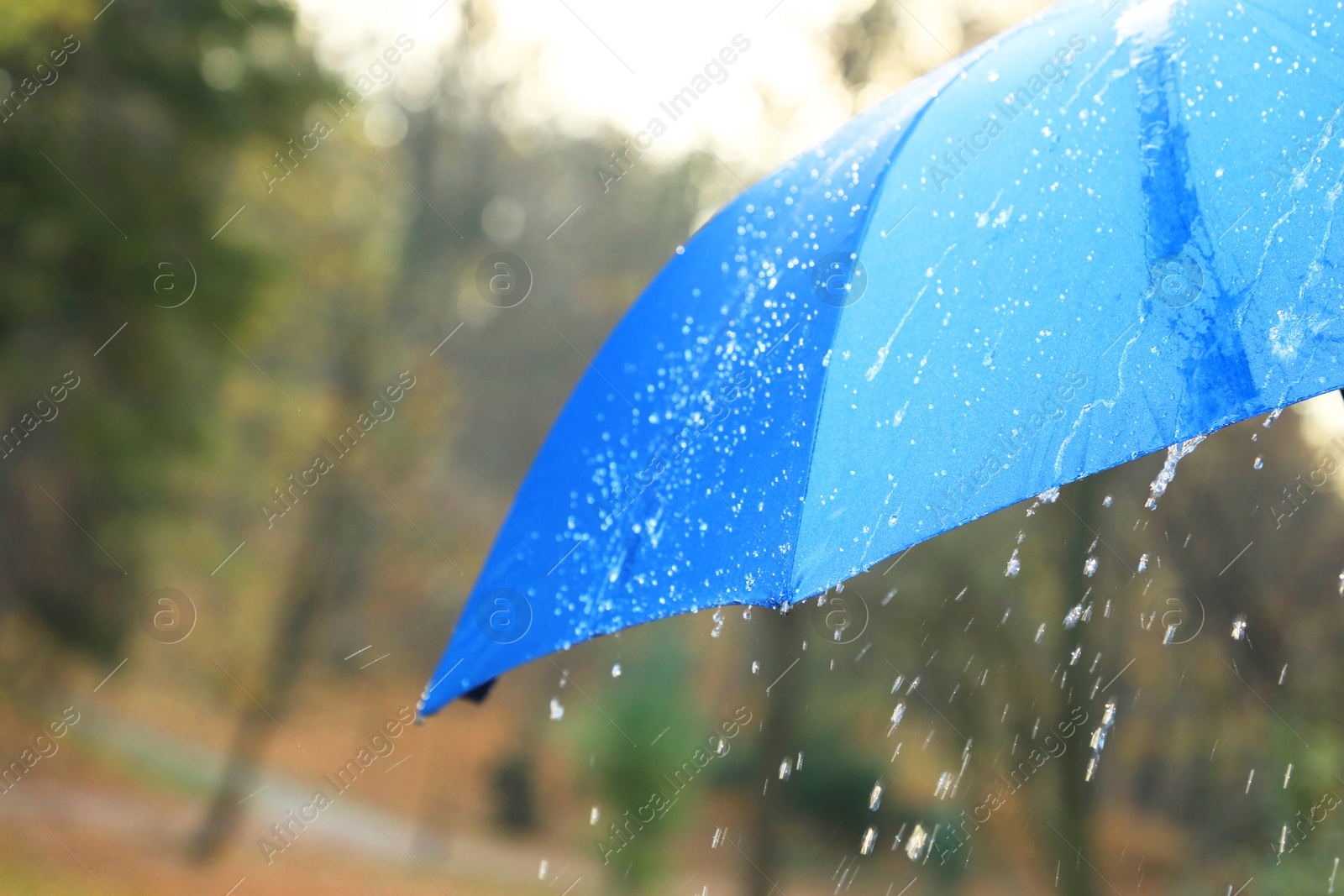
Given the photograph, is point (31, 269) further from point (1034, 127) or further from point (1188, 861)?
point (1188, 861)

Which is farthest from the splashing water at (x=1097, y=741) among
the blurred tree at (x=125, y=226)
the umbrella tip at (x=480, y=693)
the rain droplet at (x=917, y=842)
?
the blurred tree at (x=125, y=226)

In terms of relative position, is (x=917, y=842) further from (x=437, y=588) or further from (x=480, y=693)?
(x=480, y=693)

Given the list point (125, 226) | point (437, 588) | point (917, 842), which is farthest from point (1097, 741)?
point (437, 588)

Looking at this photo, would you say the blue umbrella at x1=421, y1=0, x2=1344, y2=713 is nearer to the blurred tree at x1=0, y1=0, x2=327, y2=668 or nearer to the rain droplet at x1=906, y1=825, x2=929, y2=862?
the blurred tree at x1=0, y1=0, x2=327, y2=668

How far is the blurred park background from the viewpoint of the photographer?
30.5ft

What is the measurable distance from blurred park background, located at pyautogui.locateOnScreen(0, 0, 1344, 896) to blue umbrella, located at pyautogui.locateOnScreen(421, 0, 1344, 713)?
324cm

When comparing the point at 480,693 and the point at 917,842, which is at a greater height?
the point at 480,693

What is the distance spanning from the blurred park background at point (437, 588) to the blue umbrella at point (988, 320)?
3.24m

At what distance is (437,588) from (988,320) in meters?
21.1

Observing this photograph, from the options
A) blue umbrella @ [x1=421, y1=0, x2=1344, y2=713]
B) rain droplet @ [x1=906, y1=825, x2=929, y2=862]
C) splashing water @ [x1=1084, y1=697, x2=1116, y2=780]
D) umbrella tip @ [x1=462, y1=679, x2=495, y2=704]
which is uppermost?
blue umbrella @ [x1=421, y1=0, x2=1344, y2=713]

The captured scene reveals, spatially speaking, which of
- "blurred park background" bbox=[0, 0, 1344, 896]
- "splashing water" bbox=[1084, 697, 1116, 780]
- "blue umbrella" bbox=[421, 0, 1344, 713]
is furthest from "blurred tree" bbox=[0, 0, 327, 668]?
"splashing water" bbox=[1084, 697, 1116, 780]

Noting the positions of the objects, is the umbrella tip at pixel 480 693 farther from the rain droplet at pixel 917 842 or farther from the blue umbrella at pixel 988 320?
the rain droplet at pixel 917 842

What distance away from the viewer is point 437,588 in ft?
70.2

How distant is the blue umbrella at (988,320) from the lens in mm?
1231
